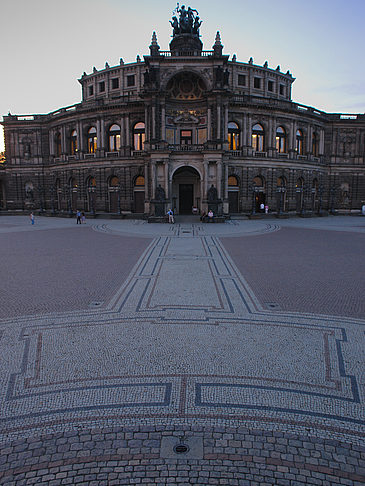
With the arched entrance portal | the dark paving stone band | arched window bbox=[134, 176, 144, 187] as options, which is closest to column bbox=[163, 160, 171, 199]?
the arched entrance portal

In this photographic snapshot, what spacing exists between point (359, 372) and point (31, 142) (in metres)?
53.3

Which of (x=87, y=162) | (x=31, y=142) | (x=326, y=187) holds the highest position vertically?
(x=31, y=142)

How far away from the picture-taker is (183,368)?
594 centimetres

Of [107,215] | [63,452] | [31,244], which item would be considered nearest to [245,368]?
[63,452]

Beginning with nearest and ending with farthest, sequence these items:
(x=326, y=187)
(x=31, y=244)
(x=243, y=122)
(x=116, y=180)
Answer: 1. (x=31, y=244)
2. (x=243, y=122)
3. (x=116, y=180)
4. (x=326, y=187)

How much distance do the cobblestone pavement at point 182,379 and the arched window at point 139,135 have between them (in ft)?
106

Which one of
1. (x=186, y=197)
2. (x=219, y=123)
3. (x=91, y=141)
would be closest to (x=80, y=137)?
(x=91, y=141)

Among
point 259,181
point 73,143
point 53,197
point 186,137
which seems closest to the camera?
point 186,137

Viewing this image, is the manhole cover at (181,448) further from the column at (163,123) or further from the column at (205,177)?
the column at (163,123)

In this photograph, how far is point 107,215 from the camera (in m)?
41.1

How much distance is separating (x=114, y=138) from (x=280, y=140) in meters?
22.0

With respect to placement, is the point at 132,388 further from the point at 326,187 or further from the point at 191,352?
the point at 326,187

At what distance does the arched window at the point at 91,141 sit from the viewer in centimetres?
4309

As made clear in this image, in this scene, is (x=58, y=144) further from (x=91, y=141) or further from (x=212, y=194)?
(x=212, y=194)
